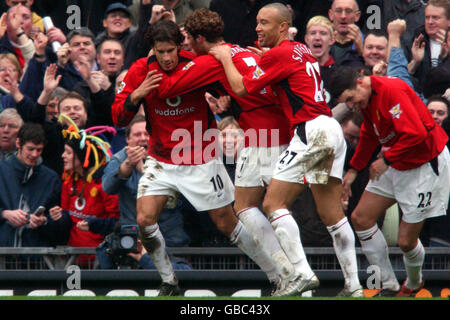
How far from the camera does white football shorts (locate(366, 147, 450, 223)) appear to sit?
8070mm

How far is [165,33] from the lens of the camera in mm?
7547

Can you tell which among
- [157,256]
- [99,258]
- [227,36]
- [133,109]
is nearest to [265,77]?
[133,109]

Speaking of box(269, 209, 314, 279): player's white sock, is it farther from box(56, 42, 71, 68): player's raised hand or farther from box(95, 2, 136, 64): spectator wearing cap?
box(95, 2, 136, 64): spectator wearing cap

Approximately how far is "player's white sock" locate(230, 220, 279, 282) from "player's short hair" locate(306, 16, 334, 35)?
326 cm

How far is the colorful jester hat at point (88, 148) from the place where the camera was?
9.02 meters

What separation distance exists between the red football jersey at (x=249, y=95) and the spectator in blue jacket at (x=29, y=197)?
2.11m

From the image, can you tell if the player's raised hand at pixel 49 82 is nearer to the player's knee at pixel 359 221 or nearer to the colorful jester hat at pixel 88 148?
the colorful jester hat at pixel 88 148

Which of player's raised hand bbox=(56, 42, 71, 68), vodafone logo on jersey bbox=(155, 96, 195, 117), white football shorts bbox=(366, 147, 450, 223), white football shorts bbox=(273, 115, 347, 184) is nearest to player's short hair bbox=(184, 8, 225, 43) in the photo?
vodafone logo on jersey bbox=(155, 96, 195, 117)

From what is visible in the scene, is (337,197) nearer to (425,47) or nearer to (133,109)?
(133,109)

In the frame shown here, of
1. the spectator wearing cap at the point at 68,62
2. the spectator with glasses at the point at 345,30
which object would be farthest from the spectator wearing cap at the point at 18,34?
the spectator with glasses at the point at 345,30

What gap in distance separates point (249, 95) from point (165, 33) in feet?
3.03

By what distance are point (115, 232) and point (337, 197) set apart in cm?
211

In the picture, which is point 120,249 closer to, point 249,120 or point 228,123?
point 249,120

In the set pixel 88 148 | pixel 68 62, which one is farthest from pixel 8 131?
pixel 68 62
